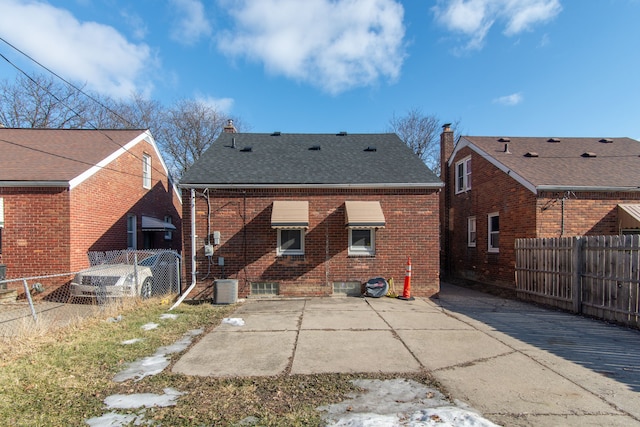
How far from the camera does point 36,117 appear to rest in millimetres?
24094

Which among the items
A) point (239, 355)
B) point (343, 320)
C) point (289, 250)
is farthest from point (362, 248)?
point (239, 355)

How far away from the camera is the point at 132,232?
15305 millimetres

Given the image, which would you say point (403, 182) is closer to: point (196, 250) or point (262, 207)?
point (262, 207)

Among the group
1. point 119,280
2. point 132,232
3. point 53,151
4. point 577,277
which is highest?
point 53,151

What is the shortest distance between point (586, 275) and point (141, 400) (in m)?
9.47

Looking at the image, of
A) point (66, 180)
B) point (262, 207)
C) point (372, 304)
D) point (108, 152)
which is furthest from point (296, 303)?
point (108, 152)

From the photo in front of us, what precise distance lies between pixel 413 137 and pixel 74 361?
3176 centimetres

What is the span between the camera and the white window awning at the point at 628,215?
10610mm

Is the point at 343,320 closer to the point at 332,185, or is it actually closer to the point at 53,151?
the point at 332,185

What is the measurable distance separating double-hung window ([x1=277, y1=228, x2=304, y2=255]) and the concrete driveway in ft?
7.50

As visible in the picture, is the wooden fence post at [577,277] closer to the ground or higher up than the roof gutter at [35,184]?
closer to the ground

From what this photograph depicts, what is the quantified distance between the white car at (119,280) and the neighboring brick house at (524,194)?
1200 centimetres

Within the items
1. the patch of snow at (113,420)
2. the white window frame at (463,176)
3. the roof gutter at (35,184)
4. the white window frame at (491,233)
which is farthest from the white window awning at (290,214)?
the white window frame at (463,176)

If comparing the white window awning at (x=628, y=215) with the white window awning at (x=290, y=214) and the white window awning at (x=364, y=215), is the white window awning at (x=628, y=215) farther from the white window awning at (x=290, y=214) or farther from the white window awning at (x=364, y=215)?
the white window awning at (x=290, y=214)
